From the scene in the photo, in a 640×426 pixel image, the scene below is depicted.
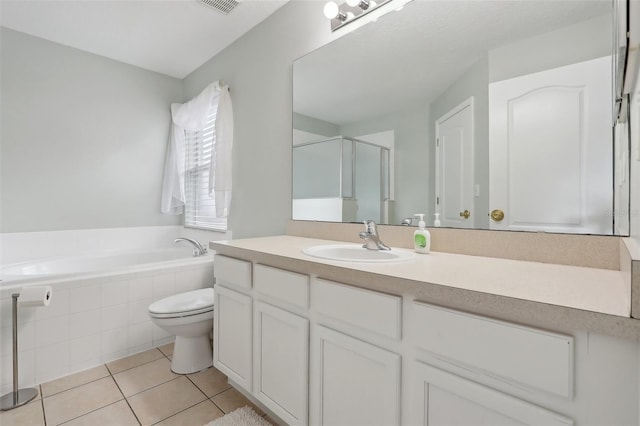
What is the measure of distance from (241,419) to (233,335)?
40 centimetres

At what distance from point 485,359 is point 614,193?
734mm

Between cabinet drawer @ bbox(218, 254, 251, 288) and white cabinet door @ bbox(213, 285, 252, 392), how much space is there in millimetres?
56

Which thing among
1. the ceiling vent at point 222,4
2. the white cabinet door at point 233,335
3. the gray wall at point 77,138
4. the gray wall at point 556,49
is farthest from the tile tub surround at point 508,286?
the gray wall at point 77,138

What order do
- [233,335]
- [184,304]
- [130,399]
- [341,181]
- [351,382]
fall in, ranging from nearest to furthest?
[351,382], [233,335], [130,399], [341,181], [184,304]

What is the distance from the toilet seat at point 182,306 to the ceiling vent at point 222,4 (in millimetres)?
2018

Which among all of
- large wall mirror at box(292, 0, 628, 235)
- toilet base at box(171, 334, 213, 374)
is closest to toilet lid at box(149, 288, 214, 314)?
toilet base at box(171, 334, 213, 374)

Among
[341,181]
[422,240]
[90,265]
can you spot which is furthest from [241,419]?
[90,265]

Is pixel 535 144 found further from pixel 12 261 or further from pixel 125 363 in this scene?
pixel 12 261

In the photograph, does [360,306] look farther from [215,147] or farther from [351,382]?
[215,147]

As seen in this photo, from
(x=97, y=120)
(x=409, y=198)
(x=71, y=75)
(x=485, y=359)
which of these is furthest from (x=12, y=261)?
(x=485, y=359)

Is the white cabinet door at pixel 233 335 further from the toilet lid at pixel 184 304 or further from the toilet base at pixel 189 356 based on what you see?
the toilet base at pixel 189 356

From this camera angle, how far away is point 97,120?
9.41ft

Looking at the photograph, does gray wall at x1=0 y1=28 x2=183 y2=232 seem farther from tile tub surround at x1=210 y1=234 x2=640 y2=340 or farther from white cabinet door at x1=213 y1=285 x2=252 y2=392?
tile tub surround at x1=210 y1=234 x2=640 y2=340

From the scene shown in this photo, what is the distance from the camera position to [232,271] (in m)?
1.48
